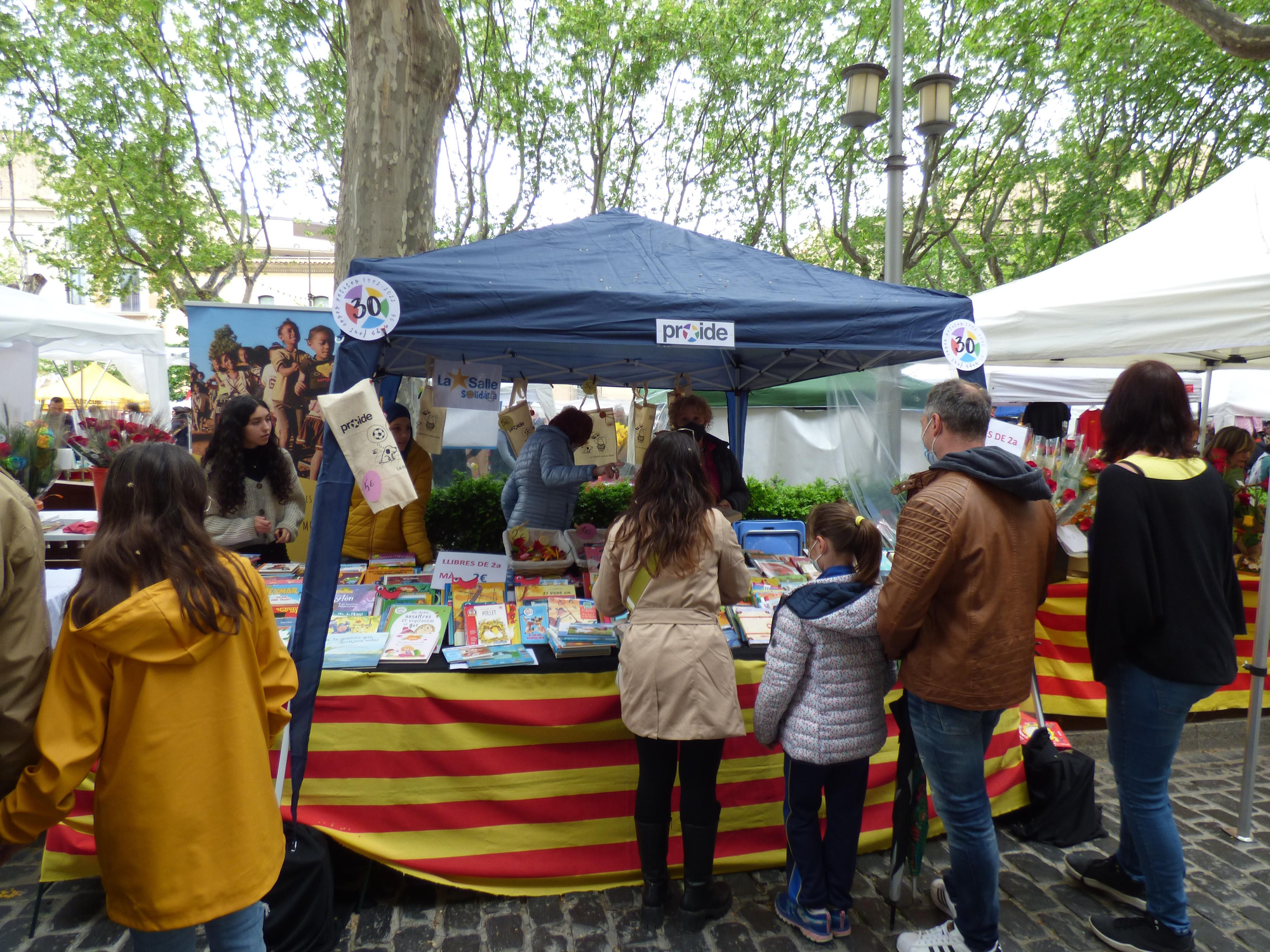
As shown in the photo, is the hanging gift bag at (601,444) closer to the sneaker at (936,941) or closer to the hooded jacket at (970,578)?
the hooded jacket at (970,578)

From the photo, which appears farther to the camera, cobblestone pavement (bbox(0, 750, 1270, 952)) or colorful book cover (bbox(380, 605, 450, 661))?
colorful book cover (bbox(380, 605, 450, 661))

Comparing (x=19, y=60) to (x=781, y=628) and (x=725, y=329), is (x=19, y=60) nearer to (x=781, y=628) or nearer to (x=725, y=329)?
(x=725, y=329)

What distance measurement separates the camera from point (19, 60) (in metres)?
10.7

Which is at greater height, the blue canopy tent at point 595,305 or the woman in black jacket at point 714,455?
the blue canopy tent at point 595,305

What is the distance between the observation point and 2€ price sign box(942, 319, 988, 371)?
2941 mm

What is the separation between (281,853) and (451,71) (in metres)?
5.52

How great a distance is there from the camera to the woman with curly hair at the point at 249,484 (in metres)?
3.26

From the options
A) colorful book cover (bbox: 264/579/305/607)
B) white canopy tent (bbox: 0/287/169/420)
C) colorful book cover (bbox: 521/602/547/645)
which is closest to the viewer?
colorful book cover (bbox: 521/602/547/645)

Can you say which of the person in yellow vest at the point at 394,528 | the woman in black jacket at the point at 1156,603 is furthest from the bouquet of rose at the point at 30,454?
the woman in black jacket at the point at 1156,603

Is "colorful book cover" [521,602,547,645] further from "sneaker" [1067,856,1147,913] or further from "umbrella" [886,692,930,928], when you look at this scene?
"sneaker" [1067,856,1147,913]

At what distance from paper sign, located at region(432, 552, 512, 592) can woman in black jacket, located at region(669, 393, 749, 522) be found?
5.46 feet

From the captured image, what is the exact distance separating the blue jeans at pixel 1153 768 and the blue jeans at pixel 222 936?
2.47 metres

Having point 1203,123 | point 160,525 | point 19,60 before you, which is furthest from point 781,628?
point 19,60

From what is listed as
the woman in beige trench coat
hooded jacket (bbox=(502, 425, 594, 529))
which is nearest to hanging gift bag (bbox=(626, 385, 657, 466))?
hooded jacket (bbox=(502, 425, 594, 529))
